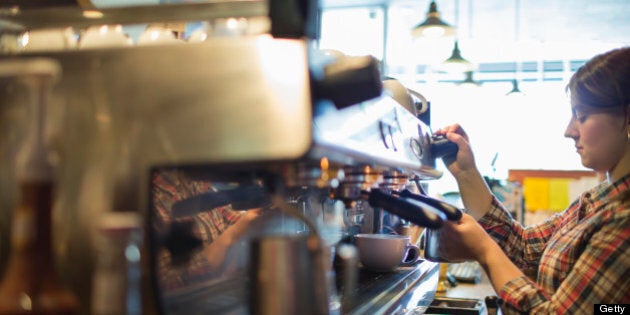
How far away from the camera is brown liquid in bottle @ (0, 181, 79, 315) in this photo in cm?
54

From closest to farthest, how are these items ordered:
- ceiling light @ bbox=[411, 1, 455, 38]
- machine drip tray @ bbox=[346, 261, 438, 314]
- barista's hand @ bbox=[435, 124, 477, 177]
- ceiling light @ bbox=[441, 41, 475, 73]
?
machine drip tray @ bbox=[346, 261, 438, 314]
barista's hand @ bbox=[435, 124, 477, 177]
ceiling light @ bbox=[411, 1, 455, 38]
ceiling light @ bbox=[441, 41, 475, 73]

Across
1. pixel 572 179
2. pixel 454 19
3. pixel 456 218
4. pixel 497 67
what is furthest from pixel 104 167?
pixel 497 67

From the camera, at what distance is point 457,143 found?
1.67m

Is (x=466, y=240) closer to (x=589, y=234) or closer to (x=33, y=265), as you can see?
(x=589, y=234)

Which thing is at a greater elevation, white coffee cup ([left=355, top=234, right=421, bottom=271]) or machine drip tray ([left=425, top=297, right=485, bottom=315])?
white coffee cup ([left=355, top=234, right=421, bottom=271])

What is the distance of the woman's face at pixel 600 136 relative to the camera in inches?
49.9

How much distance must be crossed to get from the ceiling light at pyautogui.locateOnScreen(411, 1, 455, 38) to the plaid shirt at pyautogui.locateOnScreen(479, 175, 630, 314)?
2.12 metres

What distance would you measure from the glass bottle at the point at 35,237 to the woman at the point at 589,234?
95cm

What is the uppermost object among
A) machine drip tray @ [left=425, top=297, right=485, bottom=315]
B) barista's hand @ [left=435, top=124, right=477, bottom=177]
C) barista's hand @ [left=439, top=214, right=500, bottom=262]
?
barista's hand @ [left=435, top=124, right=477, bottom=177]

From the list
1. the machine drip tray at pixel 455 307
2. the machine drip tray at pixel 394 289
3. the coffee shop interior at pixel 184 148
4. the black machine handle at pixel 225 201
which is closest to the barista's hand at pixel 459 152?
the machine drip tray at pixel 394 289

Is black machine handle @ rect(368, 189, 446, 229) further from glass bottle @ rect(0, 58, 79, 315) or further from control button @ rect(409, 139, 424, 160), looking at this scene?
glass bottle @ rect(0, 58, 79, 315)

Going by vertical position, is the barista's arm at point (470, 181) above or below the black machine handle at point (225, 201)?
below

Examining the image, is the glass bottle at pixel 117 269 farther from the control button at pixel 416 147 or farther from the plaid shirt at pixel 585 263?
the plaid shirt at pixel 585 263

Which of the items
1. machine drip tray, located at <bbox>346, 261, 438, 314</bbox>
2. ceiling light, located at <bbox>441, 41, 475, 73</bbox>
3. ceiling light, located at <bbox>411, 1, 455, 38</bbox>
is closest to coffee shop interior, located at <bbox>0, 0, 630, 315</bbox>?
machine drip tray, located at <bbox>346, 261, 438, 314</bbox>
